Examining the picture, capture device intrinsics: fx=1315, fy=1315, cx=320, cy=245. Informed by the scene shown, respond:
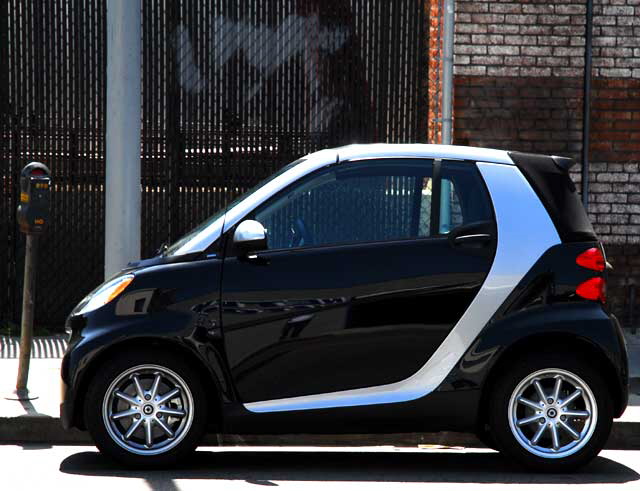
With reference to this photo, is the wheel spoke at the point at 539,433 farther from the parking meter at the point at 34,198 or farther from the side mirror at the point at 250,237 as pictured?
the parking meter at the point at 34,198

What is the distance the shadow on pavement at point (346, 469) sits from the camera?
6.79m

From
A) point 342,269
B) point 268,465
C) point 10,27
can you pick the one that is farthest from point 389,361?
point 10,27

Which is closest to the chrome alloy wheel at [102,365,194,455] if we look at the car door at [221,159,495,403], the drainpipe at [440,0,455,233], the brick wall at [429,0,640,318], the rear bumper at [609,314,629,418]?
the car door at [221,159,495,403]

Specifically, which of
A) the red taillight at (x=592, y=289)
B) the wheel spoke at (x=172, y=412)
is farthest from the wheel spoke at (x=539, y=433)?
the wheel spoke at (x=172, y=412)

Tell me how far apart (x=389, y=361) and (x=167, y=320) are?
1.15 m

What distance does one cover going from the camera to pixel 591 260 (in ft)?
22.5

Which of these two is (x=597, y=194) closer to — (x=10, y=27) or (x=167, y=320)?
(x=10, y=27)

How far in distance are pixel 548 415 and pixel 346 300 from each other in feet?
4.01

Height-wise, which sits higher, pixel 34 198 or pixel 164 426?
pixel 34 198

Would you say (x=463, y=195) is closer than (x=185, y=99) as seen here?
Yes

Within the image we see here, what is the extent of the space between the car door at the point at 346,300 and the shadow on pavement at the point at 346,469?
503mm

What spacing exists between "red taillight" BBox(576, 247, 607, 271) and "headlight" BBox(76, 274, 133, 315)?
2342mm

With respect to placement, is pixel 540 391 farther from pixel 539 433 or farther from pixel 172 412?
pixel 172 412

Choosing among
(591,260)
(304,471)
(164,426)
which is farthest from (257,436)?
(591,260)
